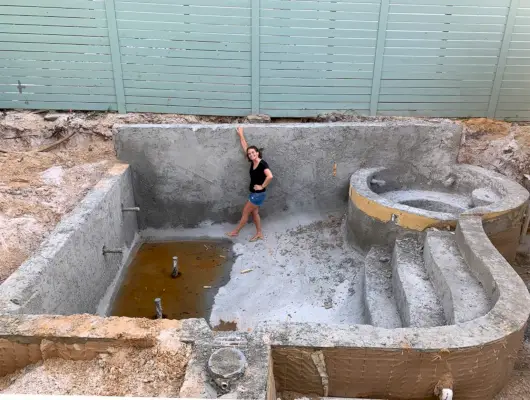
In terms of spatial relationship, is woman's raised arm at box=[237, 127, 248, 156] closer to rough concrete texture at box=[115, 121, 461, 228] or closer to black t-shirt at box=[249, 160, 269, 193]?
rough concrete texture at box=[115, 121, 461, 228]

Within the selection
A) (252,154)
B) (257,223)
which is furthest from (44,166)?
(257,223)

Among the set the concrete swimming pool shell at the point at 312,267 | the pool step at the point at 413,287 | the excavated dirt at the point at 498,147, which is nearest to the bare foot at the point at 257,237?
the concrete swimming pool shell at the point at 312,267

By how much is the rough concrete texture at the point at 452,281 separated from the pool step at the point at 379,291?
1.81 feet

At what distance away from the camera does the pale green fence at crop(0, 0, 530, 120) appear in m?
6.61

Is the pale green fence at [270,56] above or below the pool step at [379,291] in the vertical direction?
above

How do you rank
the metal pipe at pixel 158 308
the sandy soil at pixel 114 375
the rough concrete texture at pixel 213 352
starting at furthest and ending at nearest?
the metal pipe at pixel 158 308
the sandy soil at pixel 114 375
the rough concrete texture at pixel 213 352

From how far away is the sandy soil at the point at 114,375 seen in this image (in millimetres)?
2865

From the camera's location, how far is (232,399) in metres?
2.61

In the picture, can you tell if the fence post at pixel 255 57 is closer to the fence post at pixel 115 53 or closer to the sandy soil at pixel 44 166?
the sandy soil at pixel 44 166

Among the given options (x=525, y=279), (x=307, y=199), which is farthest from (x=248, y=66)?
(x=525, y=279)

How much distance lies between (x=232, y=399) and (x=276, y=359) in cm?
62

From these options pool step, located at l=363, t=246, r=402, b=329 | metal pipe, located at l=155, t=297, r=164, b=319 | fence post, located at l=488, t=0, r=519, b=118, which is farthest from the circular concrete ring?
fence post, located at l=488, t=0, r=519, b=118

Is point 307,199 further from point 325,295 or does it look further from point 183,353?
point 183,353

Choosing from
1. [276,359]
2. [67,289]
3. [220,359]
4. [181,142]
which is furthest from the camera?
[181,142]
